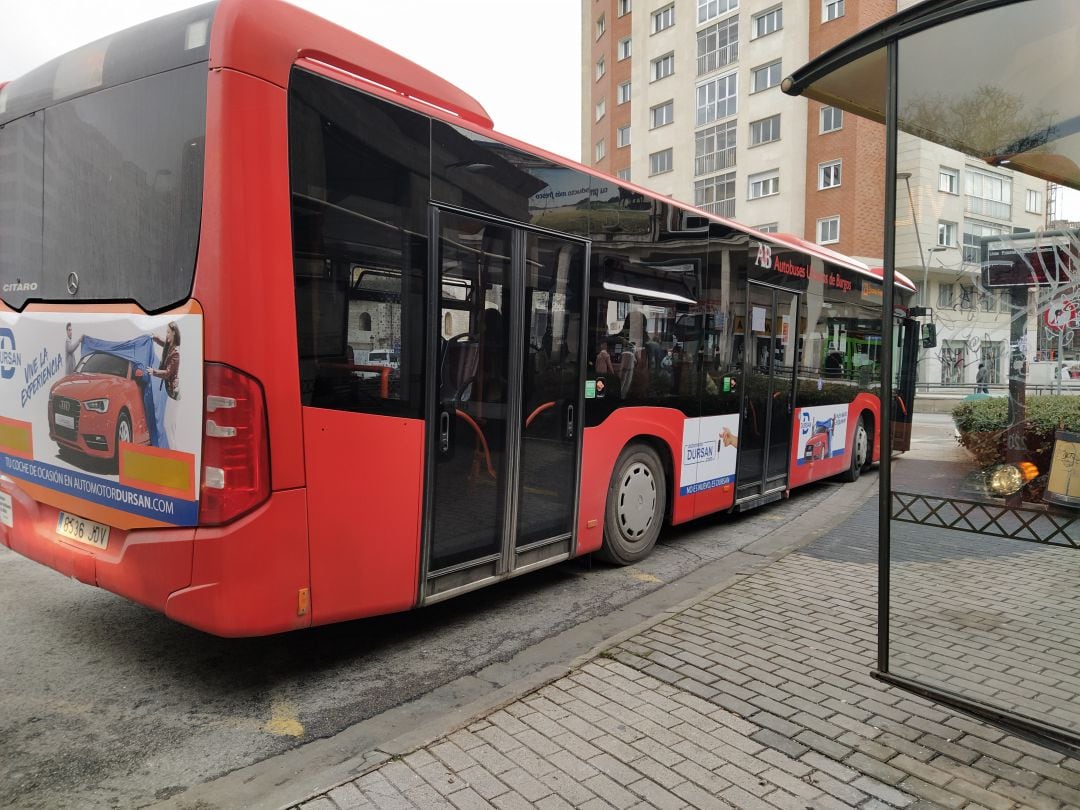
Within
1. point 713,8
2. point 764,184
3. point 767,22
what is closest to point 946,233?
point 764,184

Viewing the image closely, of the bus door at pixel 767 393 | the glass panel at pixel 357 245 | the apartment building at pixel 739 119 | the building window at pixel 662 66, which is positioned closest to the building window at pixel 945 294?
the bus door at pixel 767 393

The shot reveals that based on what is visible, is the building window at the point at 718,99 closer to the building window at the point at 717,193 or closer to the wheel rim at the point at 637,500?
the building window at the point at 717,193

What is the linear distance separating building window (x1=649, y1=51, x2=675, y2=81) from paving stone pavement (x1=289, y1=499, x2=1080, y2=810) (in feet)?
148

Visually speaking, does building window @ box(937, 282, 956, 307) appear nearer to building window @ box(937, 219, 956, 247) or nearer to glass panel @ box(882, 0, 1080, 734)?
glass panel @ box(882, 0, 1080, 734)

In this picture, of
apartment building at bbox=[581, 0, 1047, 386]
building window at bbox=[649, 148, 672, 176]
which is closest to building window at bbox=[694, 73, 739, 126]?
apartment building at bbox=[581, 0, 1047, 386]

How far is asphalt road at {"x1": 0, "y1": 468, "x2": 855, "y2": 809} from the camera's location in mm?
3113

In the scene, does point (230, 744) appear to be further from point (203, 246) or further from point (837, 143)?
point (837, 143)

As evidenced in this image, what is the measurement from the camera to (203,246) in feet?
11.0

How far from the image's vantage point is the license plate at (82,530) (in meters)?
3.84

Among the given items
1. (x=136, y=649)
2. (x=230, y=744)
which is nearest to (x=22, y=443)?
(x=136, y=649)

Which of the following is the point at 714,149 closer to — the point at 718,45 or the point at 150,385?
the point at 718,45

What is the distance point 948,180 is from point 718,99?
40.7 meters

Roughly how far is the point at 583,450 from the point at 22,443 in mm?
3492

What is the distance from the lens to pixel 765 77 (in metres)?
38.7
